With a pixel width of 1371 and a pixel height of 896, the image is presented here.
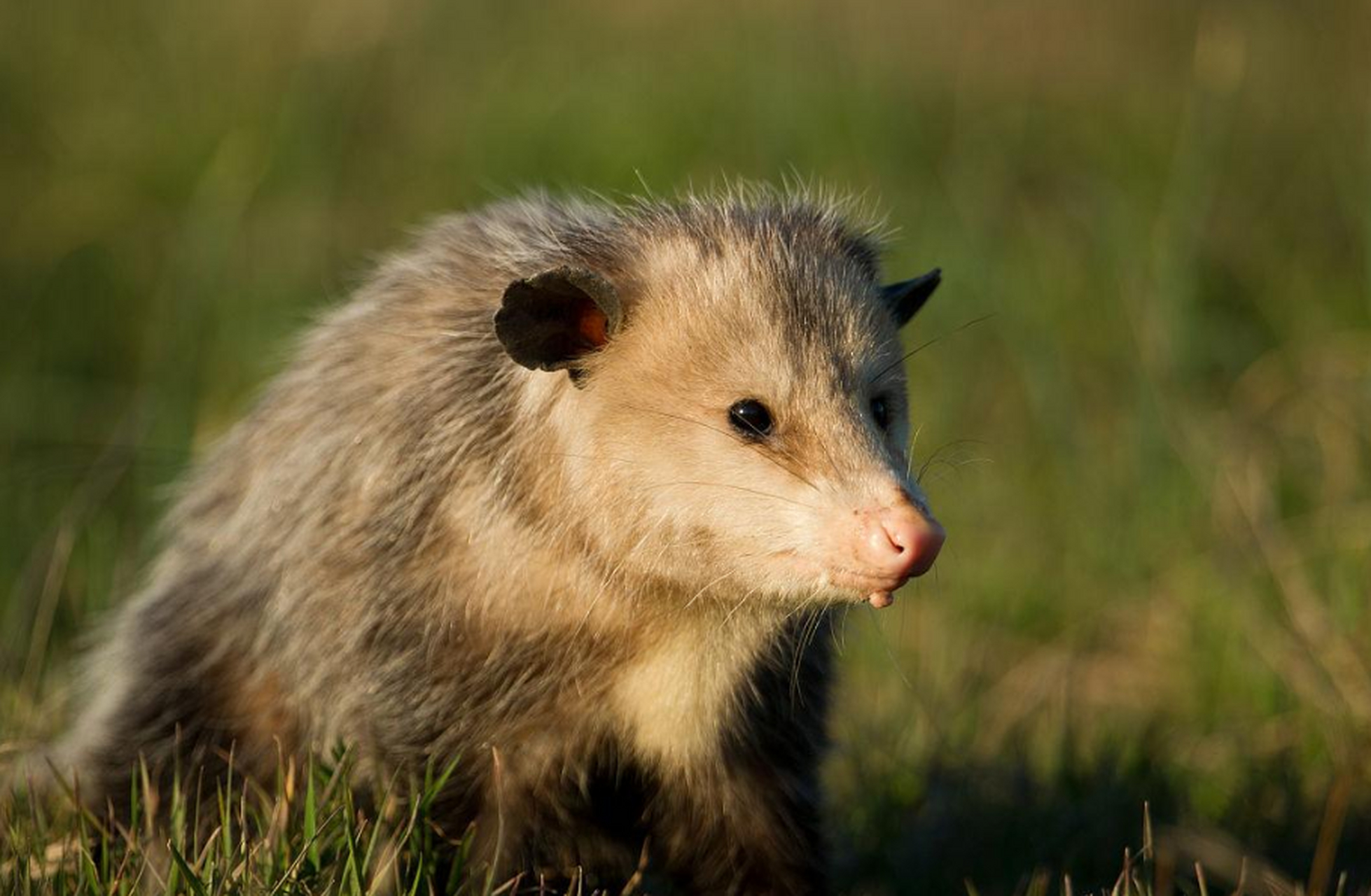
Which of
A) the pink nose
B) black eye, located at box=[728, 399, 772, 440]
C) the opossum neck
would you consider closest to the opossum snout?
the pink nose

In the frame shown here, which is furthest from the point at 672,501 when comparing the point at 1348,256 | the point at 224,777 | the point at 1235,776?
the point at 1348,256

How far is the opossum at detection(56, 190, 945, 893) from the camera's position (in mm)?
2598

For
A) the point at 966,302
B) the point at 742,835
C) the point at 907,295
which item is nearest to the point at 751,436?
the point at 907,295

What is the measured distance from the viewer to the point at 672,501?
8.55 ft

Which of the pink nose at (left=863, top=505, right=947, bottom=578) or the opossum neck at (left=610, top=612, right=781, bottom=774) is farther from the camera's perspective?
the opossum neck at (left=610, top=612, right=781, bottom=774)

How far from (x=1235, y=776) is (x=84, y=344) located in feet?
12.9

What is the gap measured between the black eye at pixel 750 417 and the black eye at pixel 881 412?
19 cm

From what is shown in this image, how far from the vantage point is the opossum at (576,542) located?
2598mm

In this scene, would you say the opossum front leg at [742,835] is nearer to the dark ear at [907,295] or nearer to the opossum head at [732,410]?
the opossum head at [732,410]

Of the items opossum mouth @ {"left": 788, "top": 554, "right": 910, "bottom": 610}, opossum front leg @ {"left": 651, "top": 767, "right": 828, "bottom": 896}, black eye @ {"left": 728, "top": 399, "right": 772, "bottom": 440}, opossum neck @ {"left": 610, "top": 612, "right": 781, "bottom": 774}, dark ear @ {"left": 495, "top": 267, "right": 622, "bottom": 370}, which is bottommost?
opossum front leg @ {"left": 651, "top": 767, "right": 828, "bottom": 896}

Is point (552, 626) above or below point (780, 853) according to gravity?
above

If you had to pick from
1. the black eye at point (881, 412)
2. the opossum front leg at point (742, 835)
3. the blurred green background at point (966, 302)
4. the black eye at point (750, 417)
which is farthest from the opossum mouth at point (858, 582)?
the blurred green background at point (966, 302)

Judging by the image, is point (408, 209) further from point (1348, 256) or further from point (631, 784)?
point (631, 784)

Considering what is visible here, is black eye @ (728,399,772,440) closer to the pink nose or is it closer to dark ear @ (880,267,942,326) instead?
the pink nose
